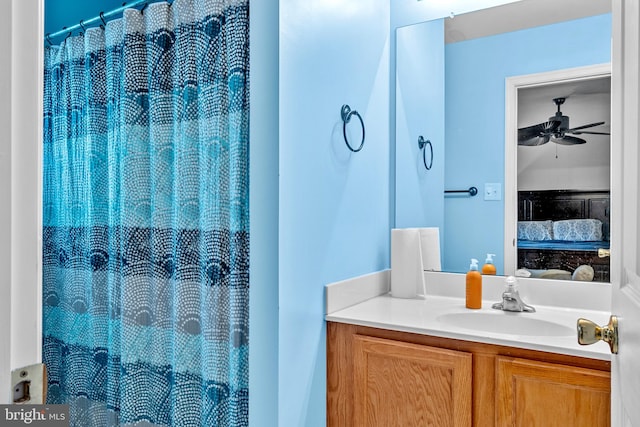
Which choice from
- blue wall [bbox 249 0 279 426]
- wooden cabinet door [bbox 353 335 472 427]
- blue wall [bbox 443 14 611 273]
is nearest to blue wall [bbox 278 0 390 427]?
blue wall [bbox 249 0 279 426]

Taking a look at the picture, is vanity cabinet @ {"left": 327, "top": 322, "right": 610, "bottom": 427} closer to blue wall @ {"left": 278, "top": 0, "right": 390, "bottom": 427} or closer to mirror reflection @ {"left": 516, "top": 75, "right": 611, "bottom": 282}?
blue wall @ {"left": 278, "top": 0, "right": 390, "bottom": 427}

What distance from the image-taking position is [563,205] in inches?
63.9

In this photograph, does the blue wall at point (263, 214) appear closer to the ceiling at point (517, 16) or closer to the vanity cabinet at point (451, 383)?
the vanity cabinet at point (451, 383)

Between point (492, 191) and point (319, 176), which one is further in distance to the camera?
point (492, 191)

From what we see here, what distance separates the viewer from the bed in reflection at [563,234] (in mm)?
1558

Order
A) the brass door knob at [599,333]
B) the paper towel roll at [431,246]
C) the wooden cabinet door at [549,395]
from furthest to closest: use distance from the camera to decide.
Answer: the paper towel roll at [431,246], the wooden cabinet door at [549,395], the brass door knob at [599,333]

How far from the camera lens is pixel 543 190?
5.46ft

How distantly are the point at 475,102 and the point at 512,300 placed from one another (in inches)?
31.4

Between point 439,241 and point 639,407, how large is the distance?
4.26 ft

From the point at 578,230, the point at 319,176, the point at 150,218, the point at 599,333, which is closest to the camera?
the point at 599,333

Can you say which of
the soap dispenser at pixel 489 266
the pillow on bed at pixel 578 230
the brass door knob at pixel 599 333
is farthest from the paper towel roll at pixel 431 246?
the brass door knob at pixel 599 333

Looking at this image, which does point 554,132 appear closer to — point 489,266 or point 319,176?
point 489,266

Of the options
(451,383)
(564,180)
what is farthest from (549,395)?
(564,180)

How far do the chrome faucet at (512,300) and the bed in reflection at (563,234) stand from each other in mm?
149
